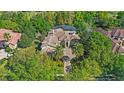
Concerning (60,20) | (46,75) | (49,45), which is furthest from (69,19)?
(46,75)

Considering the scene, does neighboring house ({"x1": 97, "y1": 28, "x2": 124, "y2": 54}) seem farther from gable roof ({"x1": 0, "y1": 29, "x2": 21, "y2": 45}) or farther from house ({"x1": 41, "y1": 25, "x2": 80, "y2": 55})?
gable roof ({"x1": 0, "y1": 29, "x2": 21, "y2": 45})

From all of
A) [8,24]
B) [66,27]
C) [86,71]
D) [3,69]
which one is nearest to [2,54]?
[3,69]

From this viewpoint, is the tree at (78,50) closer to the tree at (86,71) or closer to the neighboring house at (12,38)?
the tree at (86,71)

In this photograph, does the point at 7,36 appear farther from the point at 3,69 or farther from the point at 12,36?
the point at 3,69

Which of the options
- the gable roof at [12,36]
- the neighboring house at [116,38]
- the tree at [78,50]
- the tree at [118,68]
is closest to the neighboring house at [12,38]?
the gable roof at [12,36]
